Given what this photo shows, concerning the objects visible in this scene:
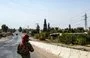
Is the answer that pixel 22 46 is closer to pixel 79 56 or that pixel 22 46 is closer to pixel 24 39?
pixel 24 39

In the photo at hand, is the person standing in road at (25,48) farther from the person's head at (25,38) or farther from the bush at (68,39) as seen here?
the bush at (68,39)

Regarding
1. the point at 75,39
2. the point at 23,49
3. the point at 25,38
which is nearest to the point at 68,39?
→ the point at 75,39

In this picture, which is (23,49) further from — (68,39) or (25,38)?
(68,39)

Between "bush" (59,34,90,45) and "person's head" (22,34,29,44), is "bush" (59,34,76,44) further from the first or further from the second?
"person's head" (22,34,29,44)

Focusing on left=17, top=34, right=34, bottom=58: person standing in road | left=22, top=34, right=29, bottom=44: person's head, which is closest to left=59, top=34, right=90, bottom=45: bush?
left=17, top=34, right=34, bottom=58: person standing in road

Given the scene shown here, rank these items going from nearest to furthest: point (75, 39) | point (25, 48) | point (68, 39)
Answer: point (25, 48) → point (75, 39) → point (68, 39)

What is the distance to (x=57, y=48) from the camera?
28.5m

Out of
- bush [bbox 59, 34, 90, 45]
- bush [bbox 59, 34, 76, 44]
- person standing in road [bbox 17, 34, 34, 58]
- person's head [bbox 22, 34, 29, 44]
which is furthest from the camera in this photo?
bush [bbox 59, 34, 76, 44]

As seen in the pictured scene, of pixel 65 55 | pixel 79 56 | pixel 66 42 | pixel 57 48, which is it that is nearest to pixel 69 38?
pixel 66 42

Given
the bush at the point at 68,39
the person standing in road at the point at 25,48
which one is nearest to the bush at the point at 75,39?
the bush at the point at 68,39

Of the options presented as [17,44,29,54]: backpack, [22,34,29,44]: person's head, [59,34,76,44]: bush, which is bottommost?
[59,34,76,44]: bush

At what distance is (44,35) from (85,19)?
17657 mm

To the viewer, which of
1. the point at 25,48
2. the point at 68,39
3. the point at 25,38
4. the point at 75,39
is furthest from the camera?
the point at 68,39

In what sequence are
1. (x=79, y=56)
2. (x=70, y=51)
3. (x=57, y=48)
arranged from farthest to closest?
(x=57, y=48) < (x=70, y=51) < (x=79, y=56)
